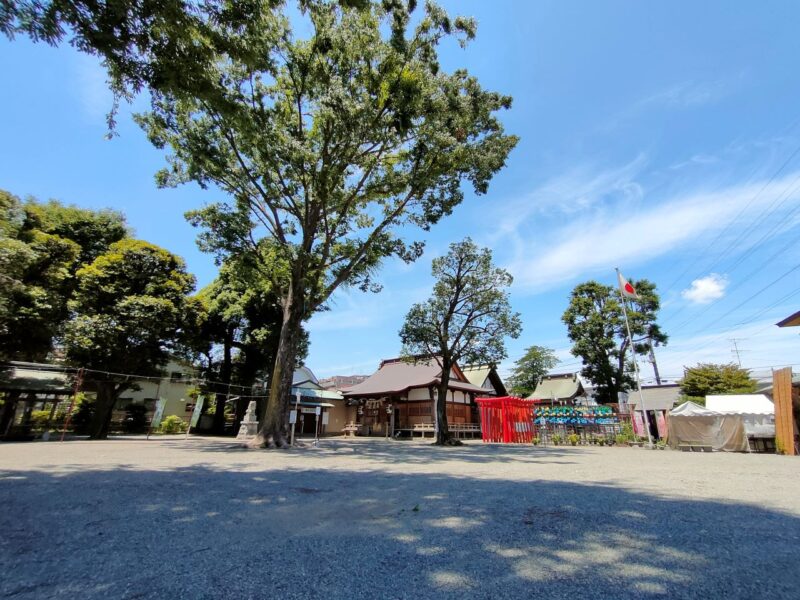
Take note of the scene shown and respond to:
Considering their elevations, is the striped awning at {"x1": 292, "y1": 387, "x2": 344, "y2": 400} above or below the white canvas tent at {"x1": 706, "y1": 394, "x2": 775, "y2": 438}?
→ above

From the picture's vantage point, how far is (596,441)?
62.5ft

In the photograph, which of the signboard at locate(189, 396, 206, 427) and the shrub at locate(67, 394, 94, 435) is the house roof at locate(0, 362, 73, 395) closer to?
the shrub at locate(67, 394, 94, 435)

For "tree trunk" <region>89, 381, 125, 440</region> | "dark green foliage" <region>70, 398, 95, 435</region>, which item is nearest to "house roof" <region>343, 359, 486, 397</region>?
"tree trunk" <region>89, 381, 125, 440</region>

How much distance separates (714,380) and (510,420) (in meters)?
15.5

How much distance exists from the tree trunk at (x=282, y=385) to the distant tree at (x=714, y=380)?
980 inches

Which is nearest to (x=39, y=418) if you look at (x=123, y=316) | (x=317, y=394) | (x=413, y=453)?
(x=123, y=316)

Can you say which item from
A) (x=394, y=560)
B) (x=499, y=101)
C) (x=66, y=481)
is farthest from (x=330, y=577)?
(x=499, y=101)

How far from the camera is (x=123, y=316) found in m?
17.4

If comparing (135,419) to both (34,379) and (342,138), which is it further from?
(342,138)

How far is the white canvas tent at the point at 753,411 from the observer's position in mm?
15070

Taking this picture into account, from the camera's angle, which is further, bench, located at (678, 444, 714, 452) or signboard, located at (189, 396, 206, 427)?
signboard, located at (189, 396, 206, 427)

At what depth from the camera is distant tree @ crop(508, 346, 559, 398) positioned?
49594 millimetres

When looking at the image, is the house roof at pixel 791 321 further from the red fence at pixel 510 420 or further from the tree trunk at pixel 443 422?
the tree trunk at pixel 443 422

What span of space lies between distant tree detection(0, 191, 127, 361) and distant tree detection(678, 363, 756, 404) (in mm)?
35457
